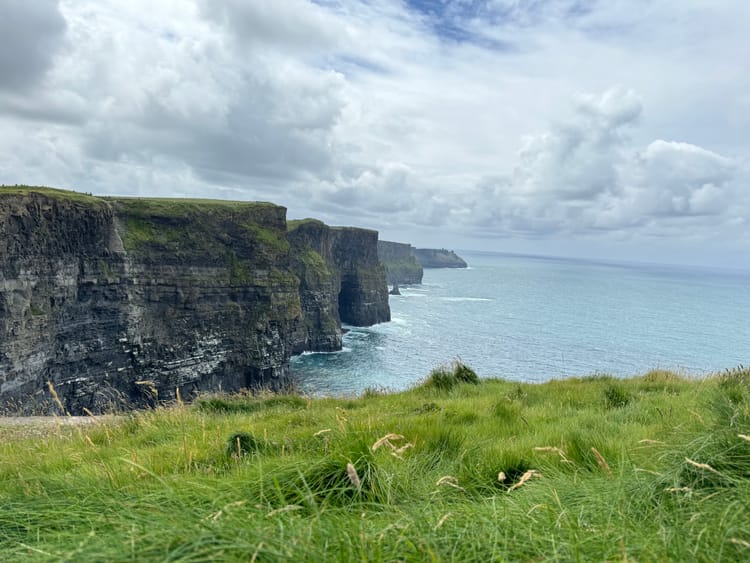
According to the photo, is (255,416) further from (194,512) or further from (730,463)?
(730,463)

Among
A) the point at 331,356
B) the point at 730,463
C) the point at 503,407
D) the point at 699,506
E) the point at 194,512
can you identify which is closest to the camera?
the point at 194,512

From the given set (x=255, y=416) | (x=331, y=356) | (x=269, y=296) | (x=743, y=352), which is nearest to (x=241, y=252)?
(x=269, y=296)

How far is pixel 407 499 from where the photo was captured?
11.0 feet

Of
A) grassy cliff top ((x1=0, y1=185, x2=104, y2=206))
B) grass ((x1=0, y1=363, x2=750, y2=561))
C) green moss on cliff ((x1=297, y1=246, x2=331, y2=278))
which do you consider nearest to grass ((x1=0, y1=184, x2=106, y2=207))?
grassy cliff top ((x1=0, y1=185, x2=104, y2=206))

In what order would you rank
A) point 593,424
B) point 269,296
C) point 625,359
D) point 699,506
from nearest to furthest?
point 699,506 < point 593,424 < point 269,296 < point 625,359

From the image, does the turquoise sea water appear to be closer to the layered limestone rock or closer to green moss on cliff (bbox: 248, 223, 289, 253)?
the layered limestone rock

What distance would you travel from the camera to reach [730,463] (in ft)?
10.4

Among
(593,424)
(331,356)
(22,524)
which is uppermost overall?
(22,524)

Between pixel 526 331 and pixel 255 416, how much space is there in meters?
105

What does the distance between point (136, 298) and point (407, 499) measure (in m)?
59.7

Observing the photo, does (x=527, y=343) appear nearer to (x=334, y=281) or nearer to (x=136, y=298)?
A: (x=334, y=281)

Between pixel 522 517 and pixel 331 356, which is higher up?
pixel 522 517

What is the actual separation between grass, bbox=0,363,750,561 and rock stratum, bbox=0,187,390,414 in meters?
39.2

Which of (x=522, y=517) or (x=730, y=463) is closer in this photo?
(x=522, y=517)
